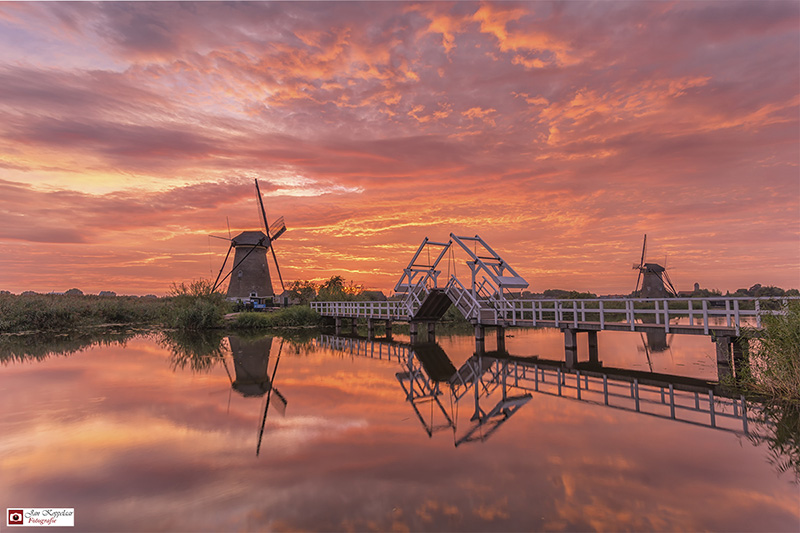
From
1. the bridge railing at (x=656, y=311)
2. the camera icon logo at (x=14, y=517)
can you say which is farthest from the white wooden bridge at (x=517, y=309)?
the camera icon logo at (x=14, y=517)

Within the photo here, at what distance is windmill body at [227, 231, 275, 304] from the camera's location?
158 ft

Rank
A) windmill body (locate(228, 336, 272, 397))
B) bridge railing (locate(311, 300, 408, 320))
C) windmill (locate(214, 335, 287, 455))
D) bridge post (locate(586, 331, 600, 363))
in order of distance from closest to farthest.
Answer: windmill (locate(214, 335, 287, 455)) < windmill body (locate(228, 336, 272, 397)) < bridge post (locate(586, 331, 600, 363)) < bridge railing (locate(311, 300, 408, 320))

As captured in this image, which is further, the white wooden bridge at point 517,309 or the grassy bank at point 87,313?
the grassy bank at point 87,313

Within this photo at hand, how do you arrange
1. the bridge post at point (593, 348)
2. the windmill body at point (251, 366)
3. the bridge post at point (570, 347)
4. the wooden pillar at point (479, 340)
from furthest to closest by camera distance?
the wooden pillar at point (479, 340)
the bridge post at point (593, 348)
the bridge post at point (570, 347)
the windmill body at point (251, 366)

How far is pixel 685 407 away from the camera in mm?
10711

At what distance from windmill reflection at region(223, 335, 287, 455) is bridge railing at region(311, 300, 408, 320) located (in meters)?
7.35

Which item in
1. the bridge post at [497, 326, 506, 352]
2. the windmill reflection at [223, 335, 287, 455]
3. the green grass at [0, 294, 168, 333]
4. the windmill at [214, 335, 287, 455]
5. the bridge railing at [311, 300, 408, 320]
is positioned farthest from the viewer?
the green grass at [0, 294, 168, 333]

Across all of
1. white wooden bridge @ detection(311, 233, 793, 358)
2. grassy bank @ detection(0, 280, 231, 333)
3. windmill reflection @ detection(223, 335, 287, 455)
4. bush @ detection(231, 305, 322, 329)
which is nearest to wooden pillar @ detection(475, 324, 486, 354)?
white wooden bridge @ detection(311, 233, 793, 358)

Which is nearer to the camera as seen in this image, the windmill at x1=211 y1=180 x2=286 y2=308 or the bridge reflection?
the bridge reflection

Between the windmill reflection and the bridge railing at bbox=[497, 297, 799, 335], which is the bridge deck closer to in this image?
the bridge railing at bbox=[497, 297, 799, 335]

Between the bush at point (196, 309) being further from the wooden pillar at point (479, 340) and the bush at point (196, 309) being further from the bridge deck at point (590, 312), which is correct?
the wooden pillar at point (479, 340)

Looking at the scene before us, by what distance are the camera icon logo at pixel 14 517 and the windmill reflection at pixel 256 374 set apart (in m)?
3.28

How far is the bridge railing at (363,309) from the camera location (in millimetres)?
29188

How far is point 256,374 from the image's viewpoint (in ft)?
53.6
